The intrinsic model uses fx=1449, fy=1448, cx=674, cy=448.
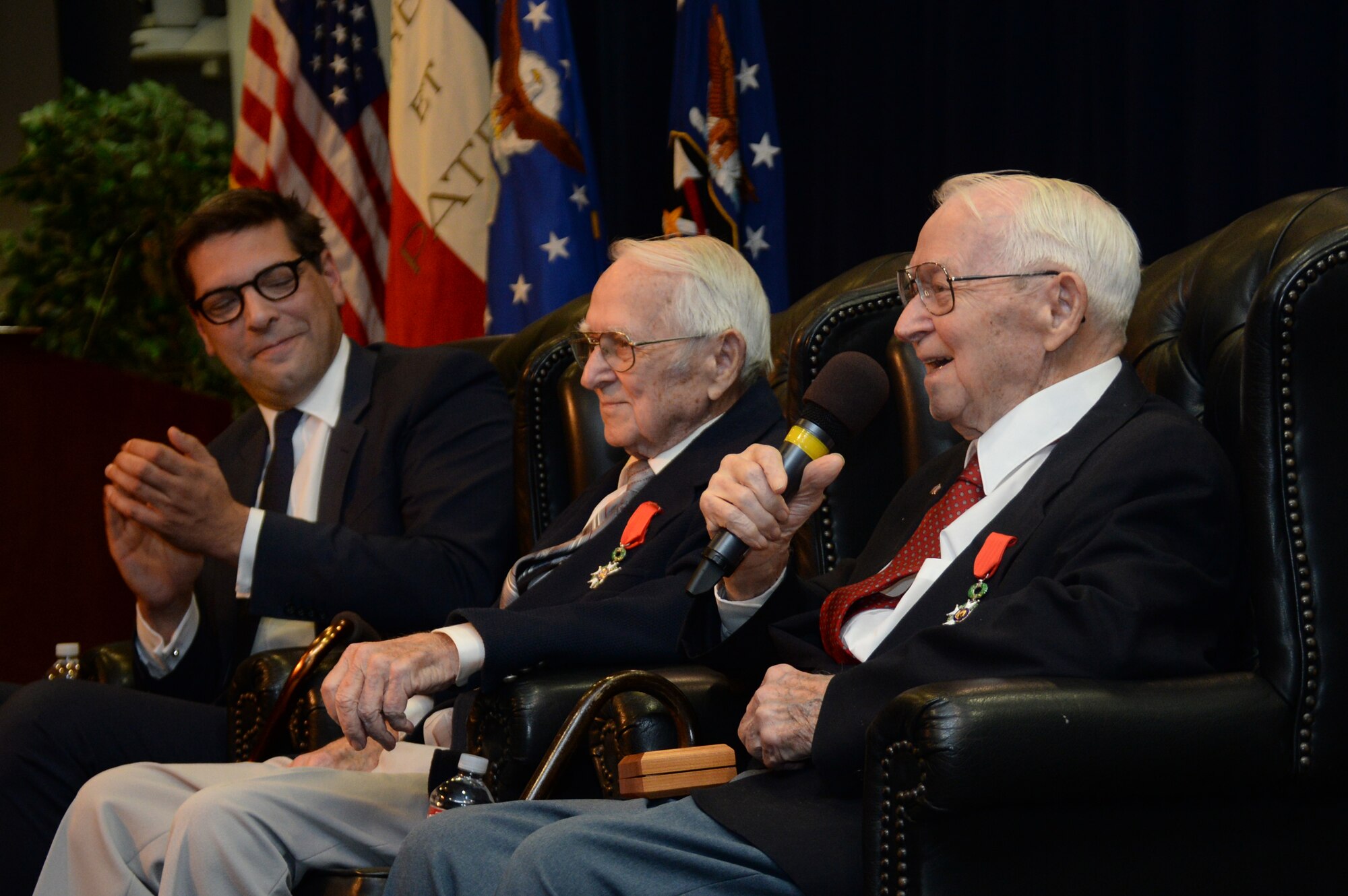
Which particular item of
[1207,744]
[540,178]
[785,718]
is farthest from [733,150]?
[1207,744]

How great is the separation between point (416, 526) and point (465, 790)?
1030mm

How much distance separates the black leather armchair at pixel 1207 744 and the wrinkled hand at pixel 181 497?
1667 mm

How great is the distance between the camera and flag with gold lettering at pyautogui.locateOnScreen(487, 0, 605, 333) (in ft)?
14.0

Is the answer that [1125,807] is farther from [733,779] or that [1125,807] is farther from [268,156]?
[268,156]

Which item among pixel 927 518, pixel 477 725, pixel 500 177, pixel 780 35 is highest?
pixel 780 35

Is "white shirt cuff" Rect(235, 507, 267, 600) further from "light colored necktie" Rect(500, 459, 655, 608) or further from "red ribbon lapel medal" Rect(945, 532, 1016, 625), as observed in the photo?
"red ribbon lapel medal" Rect(945, 532, 1016, 625)

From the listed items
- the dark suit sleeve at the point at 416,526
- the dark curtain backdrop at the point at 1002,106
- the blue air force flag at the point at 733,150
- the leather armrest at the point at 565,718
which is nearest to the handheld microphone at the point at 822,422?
the leather armrest at the point at 565,718

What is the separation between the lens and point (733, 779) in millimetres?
1831

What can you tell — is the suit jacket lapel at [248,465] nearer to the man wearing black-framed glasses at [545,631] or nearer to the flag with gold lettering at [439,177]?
the man wearing black-framed glasses at [545,631]

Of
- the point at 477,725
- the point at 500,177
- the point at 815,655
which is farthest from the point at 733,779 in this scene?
the point at 500,177

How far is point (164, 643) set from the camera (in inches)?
119

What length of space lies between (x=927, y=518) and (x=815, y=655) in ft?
0.80

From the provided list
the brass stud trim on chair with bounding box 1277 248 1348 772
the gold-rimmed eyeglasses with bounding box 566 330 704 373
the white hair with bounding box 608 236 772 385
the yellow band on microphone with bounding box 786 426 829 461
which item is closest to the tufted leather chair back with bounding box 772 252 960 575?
the white hair with bounding box 608 236 772 385

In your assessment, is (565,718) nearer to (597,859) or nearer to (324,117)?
(597,859)
